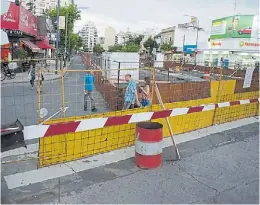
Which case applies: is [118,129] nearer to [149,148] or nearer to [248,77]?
[149,148]

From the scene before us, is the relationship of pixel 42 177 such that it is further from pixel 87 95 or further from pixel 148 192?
pixel 87 95

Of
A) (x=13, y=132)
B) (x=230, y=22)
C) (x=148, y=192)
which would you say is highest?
(x=230, y=22)

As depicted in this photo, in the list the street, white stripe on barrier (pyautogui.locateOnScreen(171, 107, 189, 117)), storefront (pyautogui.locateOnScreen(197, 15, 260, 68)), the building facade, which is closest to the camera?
the street

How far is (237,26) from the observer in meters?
60.2

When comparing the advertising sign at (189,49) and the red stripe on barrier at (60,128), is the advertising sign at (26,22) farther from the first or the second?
the advertising sign at (189,49)

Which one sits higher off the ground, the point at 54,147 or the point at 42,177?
the point at 54,147

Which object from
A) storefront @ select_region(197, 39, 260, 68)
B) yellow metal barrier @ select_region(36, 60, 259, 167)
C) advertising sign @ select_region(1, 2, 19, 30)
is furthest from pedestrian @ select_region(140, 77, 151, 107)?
storefront @ select_region(197, 39, 260, 68)

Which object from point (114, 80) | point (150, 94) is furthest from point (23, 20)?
point (150, 94)

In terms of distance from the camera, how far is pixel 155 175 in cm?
522

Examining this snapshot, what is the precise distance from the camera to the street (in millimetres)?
4410

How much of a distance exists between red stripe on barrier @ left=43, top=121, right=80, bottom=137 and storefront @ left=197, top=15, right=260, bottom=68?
44807 mm

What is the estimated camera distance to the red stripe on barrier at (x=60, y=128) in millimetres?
4855

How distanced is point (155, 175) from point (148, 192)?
2.18 feet

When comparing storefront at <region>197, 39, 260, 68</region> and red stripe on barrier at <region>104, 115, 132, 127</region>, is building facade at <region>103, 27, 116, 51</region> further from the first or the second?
red stripe on barrier at <region>104, 115, 132, 127</region>
